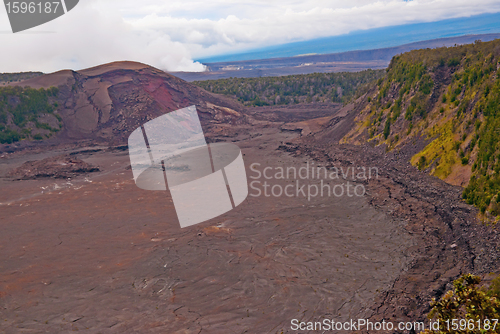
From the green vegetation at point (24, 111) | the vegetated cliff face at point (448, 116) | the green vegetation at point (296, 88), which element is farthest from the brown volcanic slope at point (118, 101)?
the vegetated cliff face at point (448, 116)

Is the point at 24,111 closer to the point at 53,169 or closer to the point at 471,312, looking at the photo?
the point at 53,169

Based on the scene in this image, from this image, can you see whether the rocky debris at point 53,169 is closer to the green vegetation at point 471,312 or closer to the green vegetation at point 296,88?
the green vegetation at point 471,312

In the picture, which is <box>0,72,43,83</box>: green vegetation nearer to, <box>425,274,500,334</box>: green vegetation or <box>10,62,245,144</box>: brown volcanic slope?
<box>10,62,245,144</box>: brown volcanic slope

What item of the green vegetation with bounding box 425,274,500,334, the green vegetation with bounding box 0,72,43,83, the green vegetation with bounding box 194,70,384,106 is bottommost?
the green vegetation with bounding box 425,274,500,334

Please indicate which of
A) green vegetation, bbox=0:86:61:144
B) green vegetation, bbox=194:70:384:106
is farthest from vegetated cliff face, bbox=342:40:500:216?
green vegetation, bbox=0:86:61:144

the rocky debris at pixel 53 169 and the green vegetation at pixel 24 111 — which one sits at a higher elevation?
the green vegetation at pixel 24 111

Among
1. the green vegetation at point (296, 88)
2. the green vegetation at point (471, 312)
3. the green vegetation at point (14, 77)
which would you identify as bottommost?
the green vegetation at point (471, 312)

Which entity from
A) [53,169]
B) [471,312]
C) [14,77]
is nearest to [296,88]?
[53,169]

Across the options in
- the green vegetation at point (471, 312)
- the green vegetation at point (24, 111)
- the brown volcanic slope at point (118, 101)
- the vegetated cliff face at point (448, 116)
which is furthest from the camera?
the brown volcanic slope at point (118, 101)
